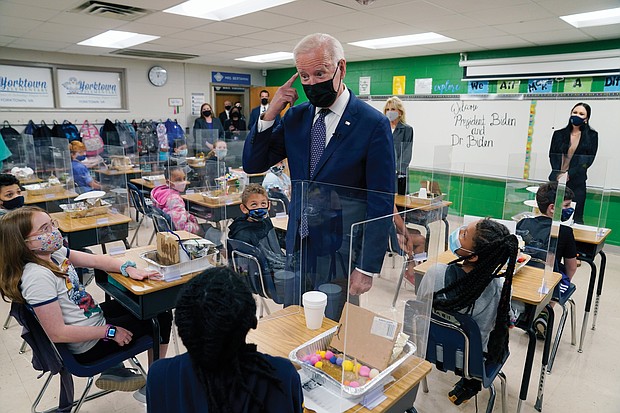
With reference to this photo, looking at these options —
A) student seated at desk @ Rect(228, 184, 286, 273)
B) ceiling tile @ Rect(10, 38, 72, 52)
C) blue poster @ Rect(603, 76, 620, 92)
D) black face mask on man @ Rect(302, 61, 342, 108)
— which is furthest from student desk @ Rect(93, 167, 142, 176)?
blue poster @ Rect(603, 76, 620, 92)

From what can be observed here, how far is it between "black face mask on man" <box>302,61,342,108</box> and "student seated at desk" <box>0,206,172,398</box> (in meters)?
1.22

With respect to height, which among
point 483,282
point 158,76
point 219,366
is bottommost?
point 483,282

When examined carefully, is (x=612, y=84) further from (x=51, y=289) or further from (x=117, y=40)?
(x=117, y=40)

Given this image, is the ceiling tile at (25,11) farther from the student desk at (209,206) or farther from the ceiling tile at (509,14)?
the ceiling tile at (509,14)

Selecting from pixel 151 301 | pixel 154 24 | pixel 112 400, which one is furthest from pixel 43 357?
pixel 154 24

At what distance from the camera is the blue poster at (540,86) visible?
5.68 metres

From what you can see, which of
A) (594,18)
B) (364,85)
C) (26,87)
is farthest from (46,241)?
(26,87)

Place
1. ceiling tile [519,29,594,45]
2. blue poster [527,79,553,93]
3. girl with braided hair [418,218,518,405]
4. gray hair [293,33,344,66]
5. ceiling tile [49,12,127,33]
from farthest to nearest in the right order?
blue poster [527,79,553,93], ceiling tile [519,29,594,45], ceiling tile [49,12,127,33], girl with braided hair [418,218,518,405], gray hair [293,33,344,66]

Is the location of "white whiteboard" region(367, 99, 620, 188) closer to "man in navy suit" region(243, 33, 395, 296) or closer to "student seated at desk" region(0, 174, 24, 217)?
"man in navy suit" region(243, 33, 395, 296)

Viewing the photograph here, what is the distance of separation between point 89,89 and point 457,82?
6655 millimetres

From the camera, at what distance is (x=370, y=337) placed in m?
1.27

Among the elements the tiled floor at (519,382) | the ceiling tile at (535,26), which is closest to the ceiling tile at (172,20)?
the tiled floor at (519,382)

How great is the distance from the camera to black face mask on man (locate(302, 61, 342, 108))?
5.18ft

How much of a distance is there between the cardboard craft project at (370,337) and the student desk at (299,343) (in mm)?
98
